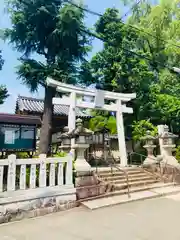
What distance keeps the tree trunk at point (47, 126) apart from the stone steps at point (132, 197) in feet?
14.6

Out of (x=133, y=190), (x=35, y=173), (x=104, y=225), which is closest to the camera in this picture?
(x=104, y=225)

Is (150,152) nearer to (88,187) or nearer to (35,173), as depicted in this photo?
(88,187)

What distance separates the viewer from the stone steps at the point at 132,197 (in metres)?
5.83

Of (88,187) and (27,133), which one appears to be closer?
(88,187)

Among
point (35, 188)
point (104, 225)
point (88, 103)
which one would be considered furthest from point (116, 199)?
point (88, 103)

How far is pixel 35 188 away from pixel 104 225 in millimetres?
2012

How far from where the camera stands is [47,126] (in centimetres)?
1022

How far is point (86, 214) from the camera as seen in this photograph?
17.1 ft

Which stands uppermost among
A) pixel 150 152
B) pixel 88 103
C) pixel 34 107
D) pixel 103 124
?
pixel 34 107

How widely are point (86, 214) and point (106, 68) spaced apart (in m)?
10.0

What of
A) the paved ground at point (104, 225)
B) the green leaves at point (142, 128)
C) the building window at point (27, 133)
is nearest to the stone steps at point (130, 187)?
the paved ground at point (104, 225)

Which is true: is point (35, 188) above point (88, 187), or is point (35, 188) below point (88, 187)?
above

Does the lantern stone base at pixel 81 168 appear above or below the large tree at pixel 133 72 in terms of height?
below

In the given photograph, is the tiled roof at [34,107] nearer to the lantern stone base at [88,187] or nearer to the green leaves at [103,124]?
the green leaves at [103,124]
